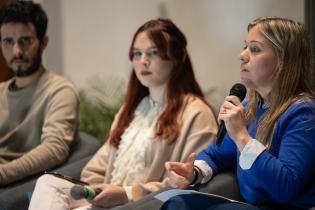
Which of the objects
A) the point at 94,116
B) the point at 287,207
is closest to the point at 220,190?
the point at 287,207

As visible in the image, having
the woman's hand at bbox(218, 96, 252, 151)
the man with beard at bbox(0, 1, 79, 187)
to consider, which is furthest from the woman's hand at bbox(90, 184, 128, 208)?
the woman's hand at bbox(218, 96, 252, 151)

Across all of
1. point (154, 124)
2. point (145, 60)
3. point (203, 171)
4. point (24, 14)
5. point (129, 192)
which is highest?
point (24, 14)

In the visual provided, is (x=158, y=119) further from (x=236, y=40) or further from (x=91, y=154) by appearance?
(x=236, y=40)

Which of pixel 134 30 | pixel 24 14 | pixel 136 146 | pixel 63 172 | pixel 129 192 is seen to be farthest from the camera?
pixel 134 30

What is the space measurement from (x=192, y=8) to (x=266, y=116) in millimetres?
1250

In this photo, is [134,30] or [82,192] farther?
[134,30]

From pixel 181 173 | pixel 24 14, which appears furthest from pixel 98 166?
pixel 24 14

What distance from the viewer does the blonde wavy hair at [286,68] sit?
5.24 feet

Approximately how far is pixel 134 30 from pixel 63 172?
3.78 ft

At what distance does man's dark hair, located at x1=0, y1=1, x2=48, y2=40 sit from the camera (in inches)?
99.7

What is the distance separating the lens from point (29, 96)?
2.54 metres

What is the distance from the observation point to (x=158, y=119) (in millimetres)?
2127

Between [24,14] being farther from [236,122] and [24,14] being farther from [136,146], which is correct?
[236,122]

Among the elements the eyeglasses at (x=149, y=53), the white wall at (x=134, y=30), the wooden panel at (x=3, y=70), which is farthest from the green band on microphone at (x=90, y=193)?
the wooden panel at (x=3, y=70)
